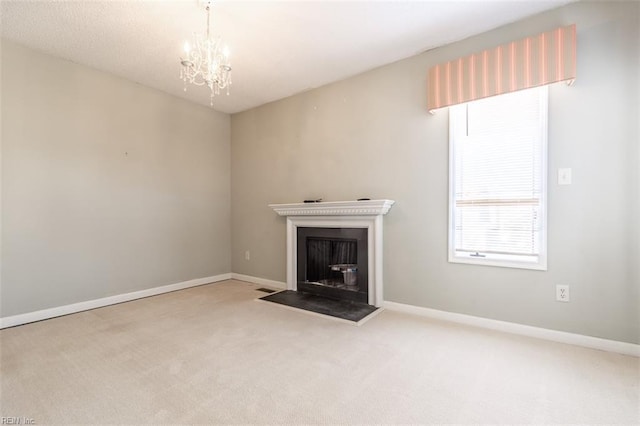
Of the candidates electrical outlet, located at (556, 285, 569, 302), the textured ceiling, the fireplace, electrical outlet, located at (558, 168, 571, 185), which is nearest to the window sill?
electrical outlet, located at (556, 285, 569, 302)

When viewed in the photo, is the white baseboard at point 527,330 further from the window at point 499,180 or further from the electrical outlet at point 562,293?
the window at point 499,180

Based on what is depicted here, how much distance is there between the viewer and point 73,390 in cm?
167

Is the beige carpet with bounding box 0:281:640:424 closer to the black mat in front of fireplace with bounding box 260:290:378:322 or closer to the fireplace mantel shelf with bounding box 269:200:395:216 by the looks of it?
the black mat in front of fireplace with bounding box 260:290:378:322

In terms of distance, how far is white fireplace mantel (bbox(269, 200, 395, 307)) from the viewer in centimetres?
313

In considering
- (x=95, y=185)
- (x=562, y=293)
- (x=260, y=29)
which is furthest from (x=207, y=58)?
(x=562, y=293)

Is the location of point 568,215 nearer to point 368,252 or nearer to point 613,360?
point 613,360

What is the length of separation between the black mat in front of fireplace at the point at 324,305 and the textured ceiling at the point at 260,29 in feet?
8.50

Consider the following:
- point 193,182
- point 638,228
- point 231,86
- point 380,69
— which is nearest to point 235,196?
point 193,182

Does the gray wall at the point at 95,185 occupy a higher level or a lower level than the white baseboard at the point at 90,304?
higher

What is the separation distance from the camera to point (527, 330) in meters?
2.40

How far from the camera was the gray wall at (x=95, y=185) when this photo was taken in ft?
9.00

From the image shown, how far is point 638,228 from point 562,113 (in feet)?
3.18

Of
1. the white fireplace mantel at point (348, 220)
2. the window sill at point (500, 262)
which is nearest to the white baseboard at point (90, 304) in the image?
the white fireplace mantel at point (348, 220)

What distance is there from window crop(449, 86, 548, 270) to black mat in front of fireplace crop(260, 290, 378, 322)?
103cm
